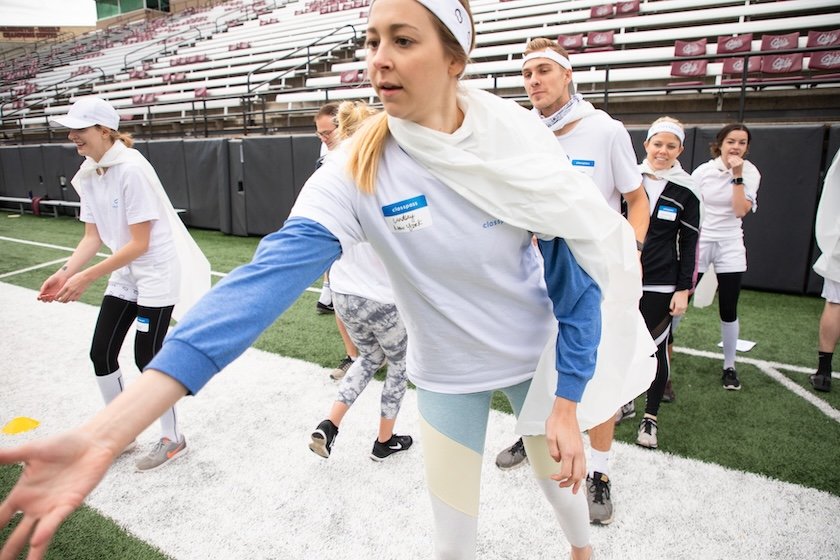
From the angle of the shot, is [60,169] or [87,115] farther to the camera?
[60,169]

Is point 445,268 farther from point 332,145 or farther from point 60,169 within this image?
point 60,169

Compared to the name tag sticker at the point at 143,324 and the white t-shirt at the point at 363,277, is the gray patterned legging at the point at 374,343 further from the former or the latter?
the name tag sticker at the point at 143,324

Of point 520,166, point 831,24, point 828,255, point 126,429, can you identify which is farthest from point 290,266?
point 831,24

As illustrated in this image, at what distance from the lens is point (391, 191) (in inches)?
54.5

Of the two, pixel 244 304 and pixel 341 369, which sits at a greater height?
pixel 244 304

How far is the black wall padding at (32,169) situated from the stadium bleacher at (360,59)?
227 centimetres

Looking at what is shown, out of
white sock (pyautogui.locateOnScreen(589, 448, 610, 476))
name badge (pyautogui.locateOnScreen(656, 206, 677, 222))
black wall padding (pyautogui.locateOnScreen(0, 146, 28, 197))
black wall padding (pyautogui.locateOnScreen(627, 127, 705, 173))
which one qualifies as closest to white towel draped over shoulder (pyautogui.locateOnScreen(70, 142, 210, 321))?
white sock (pyautogui.locateOnScreen(589, 448, 610, 476))

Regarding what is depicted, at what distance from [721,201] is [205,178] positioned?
1054 cm

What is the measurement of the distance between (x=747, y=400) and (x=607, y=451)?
1.75 m

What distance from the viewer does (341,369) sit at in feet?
15.1

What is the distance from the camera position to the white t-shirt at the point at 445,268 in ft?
4.52

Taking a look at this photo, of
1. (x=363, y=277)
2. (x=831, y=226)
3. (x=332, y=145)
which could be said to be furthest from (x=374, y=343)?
(x=831, y=226)

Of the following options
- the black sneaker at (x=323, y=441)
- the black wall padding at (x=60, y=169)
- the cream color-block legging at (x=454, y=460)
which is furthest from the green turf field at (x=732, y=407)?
the black wall padding at (x=60, y=169)

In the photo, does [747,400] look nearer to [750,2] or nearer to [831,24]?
[831,24]
